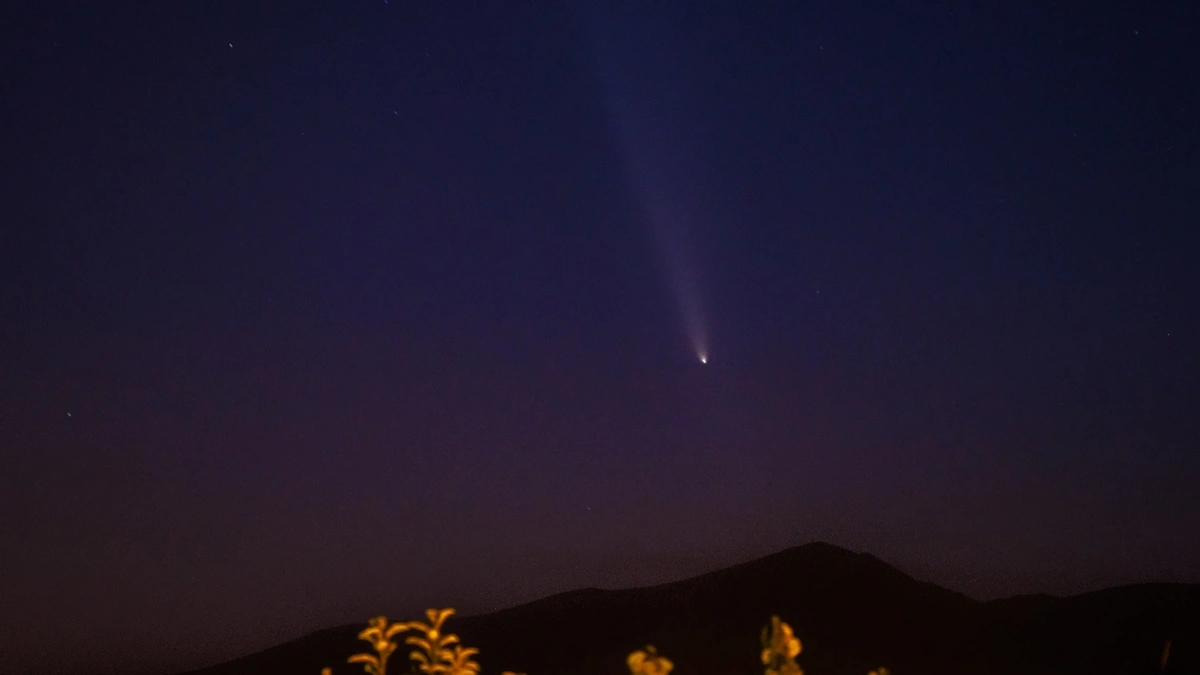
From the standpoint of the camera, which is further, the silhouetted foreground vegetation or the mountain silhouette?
the mountain silhouette

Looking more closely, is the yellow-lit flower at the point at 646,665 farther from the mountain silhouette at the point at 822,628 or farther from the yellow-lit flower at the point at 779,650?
the mountain silhouette at the point at 822,628

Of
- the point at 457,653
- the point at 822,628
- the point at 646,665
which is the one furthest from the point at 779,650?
the point at 822,628

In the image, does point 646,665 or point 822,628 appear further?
point 822,628

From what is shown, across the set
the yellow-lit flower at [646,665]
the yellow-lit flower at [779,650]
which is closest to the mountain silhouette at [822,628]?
the yellow-lit flower at [779,650]

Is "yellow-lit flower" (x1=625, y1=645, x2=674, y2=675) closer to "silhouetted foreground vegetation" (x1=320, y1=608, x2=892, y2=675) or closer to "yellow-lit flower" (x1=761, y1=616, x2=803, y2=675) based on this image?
"silhouetted foreground vegetation" (x1=320, y1=608, x2=892, y2=675)

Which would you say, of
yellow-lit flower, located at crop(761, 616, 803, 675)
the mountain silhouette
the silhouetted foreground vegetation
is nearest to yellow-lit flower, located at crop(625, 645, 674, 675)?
the silhouetted foreground vegetation

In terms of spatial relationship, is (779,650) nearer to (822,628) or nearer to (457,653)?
(457,653)

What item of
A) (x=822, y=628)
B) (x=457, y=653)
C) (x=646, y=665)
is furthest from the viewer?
(x=822, y=628)

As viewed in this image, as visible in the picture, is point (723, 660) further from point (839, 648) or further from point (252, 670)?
point (252, 670)
